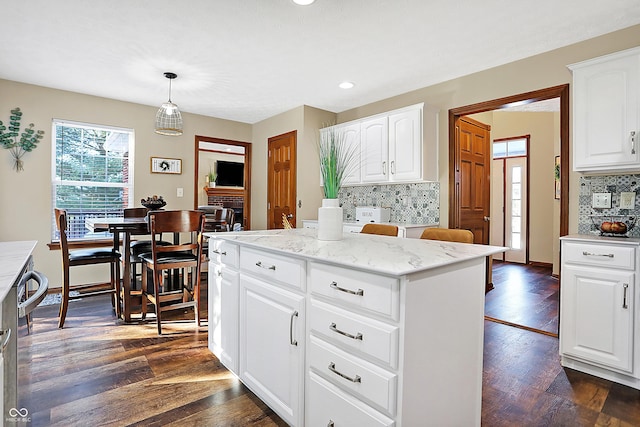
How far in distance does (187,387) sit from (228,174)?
7118 millimetres

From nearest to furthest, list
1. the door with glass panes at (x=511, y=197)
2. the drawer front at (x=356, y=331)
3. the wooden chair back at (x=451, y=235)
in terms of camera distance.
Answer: the drawer front at (x=356, y=331)
the wooden chair back at (x=451, y=235)
the door with glass panes at (x=511, y=197)

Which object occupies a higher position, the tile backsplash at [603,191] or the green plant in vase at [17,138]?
the green plant in vase at [17,138]

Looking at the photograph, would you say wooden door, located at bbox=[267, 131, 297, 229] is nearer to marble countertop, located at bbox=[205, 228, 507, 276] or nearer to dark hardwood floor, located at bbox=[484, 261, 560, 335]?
dark hardwood floor, located at bbox=[484, 261, 560, 335]

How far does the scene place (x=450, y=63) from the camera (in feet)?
10.9

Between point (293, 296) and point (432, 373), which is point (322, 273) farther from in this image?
point (432, 373)

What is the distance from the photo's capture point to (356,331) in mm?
1217

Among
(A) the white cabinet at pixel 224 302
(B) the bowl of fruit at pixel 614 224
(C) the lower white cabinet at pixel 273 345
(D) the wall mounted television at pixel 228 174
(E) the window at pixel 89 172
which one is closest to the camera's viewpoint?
(C) the lower white cabinet at pixel 273 345

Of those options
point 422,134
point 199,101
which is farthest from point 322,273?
point 199,101

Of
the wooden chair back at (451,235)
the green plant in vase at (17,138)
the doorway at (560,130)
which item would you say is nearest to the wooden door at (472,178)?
the doorway at (560,130)

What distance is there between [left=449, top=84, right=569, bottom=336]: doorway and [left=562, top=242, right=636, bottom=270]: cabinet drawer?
60 centimetres

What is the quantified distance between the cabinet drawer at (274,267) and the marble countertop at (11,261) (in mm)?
923

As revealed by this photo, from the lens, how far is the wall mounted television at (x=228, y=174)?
8578 millimetres

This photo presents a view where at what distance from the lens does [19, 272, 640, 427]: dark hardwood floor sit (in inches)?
69.3

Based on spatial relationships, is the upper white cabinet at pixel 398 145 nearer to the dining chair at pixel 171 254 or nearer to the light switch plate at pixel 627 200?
the light switch plate at pixel 627 200
